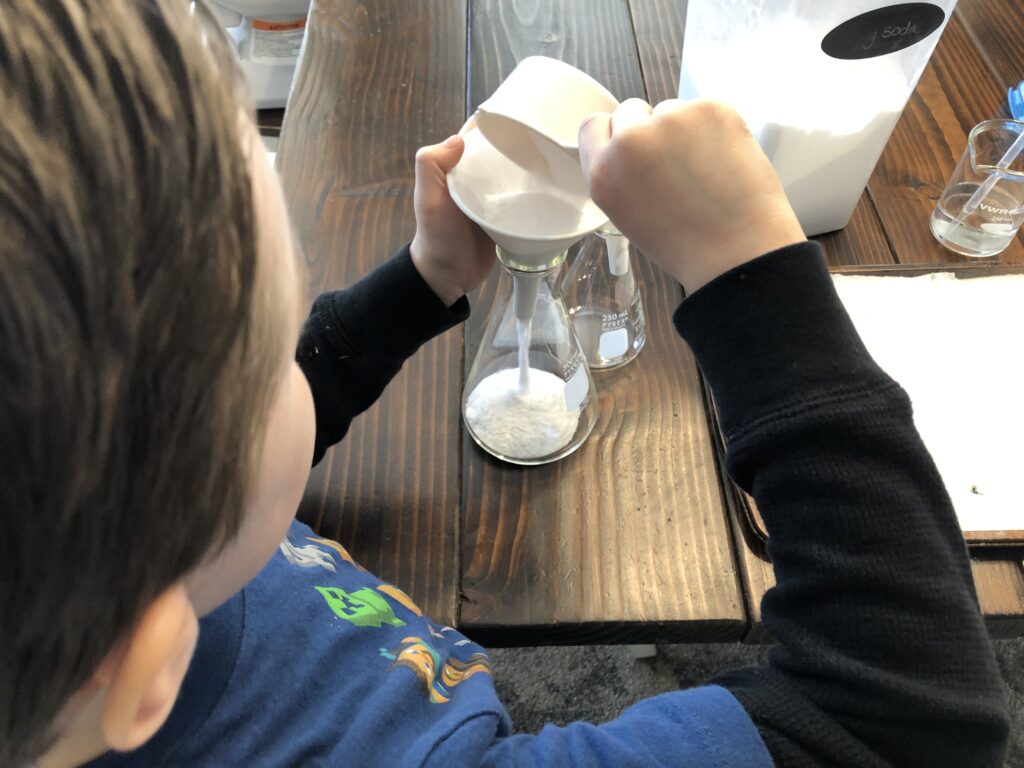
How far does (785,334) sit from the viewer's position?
0.34 metres

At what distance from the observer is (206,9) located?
0.21 metres

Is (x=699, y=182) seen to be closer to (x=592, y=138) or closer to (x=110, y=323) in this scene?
(x=592, y=138)

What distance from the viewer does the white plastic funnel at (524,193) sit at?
349 millimetres

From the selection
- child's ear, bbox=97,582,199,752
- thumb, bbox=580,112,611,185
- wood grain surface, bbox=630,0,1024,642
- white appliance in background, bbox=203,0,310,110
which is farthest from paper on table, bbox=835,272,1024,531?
white appliance in background, bbox=203,0,310,110

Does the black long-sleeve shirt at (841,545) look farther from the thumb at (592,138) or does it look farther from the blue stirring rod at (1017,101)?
the blue stirring rod at (1017,101)

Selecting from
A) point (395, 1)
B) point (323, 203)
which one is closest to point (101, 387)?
point (323, 203)

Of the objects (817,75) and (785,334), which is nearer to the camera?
(785,334)

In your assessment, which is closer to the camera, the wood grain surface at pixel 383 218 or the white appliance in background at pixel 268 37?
the wood grain surface at pixel 383 218

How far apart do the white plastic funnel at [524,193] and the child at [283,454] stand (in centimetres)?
2

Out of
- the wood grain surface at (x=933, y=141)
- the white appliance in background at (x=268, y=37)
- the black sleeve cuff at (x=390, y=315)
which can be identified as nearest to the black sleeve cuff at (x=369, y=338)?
the black sleeve cuff at (x=390, y=315)

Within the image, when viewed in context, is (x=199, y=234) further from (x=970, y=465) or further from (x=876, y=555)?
(x=970, y=465)

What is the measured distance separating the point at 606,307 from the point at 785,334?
6.9 inches

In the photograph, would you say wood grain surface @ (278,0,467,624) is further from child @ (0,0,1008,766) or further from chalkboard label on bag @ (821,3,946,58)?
chalkboard label on bag @ (821,3,946,58)

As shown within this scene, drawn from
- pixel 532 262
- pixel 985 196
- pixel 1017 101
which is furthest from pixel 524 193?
pixel 1017 101
